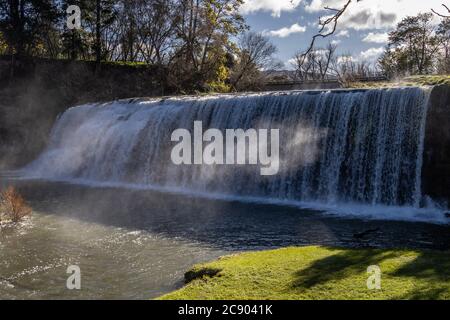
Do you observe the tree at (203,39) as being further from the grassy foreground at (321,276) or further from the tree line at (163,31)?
the grassy foreground at (321,276)

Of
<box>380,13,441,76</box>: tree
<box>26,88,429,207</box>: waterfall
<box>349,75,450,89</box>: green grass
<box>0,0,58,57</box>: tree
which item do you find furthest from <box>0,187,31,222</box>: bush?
<box>380,13,441,76</box>: tree

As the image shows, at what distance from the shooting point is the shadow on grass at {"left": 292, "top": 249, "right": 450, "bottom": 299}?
6.77 metres

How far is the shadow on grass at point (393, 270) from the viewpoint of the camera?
6.77 metres

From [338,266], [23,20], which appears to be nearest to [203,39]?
[23,20]

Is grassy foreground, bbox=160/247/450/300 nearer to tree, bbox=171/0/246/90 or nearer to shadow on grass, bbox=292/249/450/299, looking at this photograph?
shadow on grass, bbox=292/249/450/299

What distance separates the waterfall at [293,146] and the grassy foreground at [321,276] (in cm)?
936

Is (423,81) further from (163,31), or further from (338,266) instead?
(163,31)

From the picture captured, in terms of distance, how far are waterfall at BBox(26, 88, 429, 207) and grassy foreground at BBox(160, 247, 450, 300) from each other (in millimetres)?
9361

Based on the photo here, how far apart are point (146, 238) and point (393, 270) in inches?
288

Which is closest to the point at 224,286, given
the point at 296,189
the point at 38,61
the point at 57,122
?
the point at 296,189

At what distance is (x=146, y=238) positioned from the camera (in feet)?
43.6

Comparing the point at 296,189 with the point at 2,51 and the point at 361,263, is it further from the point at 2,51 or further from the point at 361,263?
the point at 2,51
